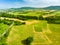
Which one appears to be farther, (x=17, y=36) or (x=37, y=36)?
(x=37, y=36)

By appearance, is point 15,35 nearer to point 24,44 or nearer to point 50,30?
point 24,44

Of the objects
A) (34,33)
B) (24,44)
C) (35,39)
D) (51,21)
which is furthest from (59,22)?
(24,44)

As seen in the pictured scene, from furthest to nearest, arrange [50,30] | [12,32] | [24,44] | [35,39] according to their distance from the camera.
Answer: [50,30]
[12,32]
[35,39]
[24,44]

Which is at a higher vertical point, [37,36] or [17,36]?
[17,36]

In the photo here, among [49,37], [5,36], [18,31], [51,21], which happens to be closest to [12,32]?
[18,31]

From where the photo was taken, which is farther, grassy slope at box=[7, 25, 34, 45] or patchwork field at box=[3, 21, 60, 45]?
patchwork field at box=[3, 21, 60, 45]

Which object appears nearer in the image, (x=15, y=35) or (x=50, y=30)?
(x=15, y=35)

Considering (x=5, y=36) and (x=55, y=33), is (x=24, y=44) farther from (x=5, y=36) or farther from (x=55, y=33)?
(x=55, y=33)

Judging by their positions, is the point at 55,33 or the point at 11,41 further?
the point at 55,33

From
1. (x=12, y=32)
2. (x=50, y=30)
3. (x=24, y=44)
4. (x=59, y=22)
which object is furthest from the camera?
(x=59, y=22)

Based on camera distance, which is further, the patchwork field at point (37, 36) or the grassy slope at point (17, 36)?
the patchwork field at point (37, 36)
